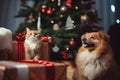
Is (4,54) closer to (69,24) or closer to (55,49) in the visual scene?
(55,49)

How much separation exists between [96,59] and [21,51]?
2.10 feet

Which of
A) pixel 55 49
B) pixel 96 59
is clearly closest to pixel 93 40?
pixel 96 59

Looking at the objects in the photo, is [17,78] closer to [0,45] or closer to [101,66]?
[0,45]

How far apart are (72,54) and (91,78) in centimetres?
70

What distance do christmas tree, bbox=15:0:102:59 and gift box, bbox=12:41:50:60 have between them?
416 millimetres

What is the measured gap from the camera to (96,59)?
2227 mm

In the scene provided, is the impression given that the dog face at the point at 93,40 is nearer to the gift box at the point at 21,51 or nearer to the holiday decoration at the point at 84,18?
the gift box at the point at 21,51

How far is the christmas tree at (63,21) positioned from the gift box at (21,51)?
416mm

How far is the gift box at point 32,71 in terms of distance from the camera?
164cm

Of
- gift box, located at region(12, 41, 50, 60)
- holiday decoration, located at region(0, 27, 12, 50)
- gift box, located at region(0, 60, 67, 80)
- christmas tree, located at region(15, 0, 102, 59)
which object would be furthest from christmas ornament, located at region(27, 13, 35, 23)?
gift box, located at region(0, 60, 67, 80)

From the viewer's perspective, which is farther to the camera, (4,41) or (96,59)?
(96,59)

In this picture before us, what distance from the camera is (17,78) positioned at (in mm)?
1688

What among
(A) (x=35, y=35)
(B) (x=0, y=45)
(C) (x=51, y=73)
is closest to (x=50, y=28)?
(A) (x=35, y=35)

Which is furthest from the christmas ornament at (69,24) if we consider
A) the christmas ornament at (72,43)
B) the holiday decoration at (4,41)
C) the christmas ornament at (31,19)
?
the holiday decoration at (4,41)
